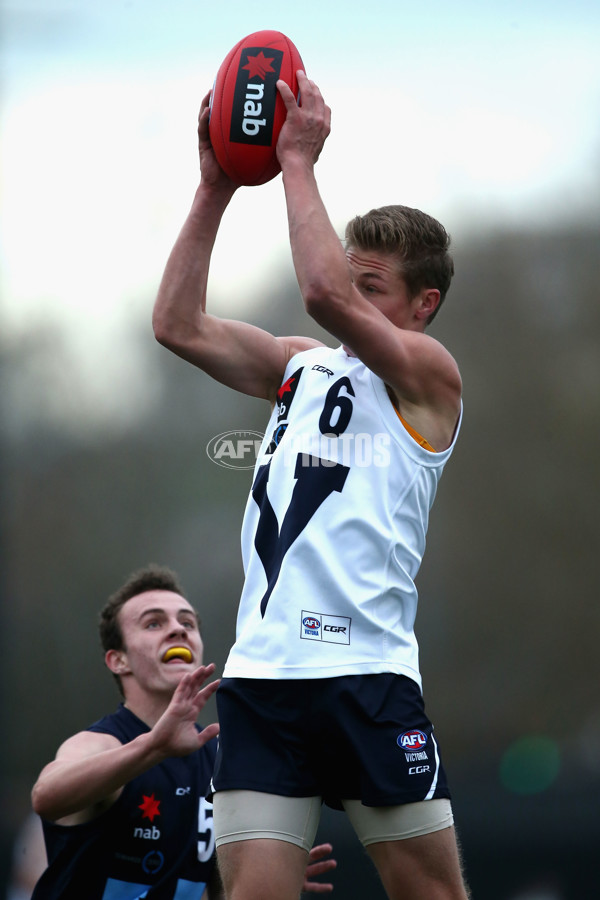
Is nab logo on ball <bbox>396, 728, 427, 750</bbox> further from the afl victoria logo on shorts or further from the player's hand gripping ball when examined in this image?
the player's hand gripping ball

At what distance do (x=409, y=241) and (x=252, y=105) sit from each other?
1.64 feet

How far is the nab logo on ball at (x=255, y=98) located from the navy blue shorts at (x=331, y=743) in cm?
128

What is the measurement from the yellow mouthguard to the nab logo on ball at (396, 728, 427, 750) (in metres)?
1.36

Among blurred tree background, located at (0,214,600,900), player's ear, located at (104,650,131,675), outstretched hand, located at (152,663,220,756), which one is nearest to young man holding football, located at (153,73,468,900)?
outstretched hand, located at (152,663,220,756)

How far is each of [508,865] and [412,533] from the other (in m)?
3.95

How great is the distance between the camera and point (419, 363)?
2232 millimetres

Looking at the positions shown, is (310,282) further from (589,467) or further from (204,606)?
(589,467)

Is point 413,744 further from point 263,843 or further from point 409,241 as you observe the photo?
point 409,241

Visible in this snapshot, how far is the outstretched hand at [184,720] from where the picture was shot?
105 inches

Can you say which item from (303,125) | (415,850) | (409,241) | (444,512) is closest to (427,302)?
(409,241)

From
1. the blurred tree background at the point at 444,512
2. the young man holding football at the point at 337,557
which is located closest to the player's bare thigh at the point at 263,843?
the young man holding football at the point at 337,557

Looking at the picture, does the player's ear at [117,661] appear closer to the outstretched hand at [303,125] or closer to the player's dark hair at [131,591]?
the player's dark hair at [131,591]

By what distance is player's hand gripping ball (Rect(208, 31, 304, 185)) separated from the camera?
228cm

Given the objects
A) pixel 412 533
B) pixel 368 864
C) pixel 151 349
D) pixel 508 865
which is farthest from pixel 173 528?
pixel 412 533
